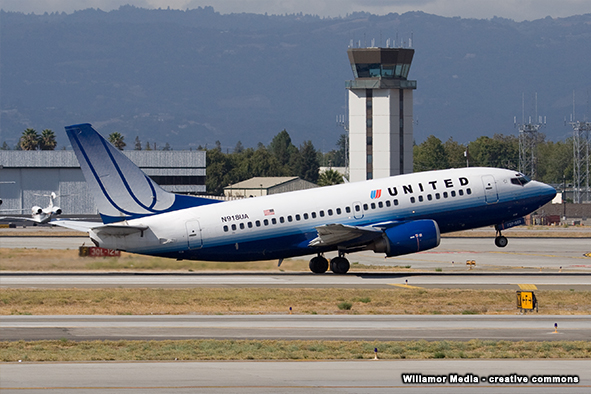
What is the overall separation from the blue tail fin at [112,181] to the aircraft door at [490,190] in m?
17.1

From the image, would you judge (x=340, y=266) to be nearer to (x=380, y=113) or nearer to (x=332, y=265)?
(x=332, y=265)

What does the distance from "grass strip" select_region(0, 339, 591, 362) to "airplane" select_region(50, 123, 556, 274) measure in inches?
708

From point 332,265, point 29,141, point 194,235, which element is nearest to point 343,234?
point 332,265

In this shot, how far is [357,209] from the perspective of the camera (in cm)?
4303

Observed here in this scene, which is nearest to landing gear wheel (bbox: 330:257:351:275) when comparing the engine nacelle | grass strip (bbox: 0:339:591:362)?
the engine nacelle

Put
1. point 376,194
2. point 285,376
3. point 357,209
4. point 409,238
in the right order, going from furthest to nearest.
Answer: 1. point 376,194
2. point 357,209
3. point 409,238
4. point 285,376

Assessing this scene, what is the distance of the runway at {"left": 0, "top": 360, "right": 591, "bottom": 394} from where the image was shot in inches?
680

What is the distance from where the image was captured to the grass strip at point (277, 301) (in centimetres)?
3067

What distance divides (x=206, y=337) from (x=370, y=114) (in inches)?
3879

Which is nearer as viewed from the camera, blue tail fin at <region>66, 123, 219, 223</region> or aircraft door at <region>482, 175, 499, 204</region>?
blue tail fin at <region>66, 123, 219, 223</region>

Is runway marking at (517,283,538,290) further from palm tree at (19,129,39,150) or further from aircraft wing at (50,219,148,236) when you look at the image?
palm tree at (19,129,39,150)

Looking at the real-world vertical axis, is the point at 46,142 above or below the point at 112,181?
above

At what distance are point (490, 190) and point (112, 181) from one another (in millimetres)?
20357

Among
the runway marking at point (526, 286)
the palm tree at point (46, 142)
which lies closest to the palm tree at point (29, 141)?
the palm tree at point (46, 142)
